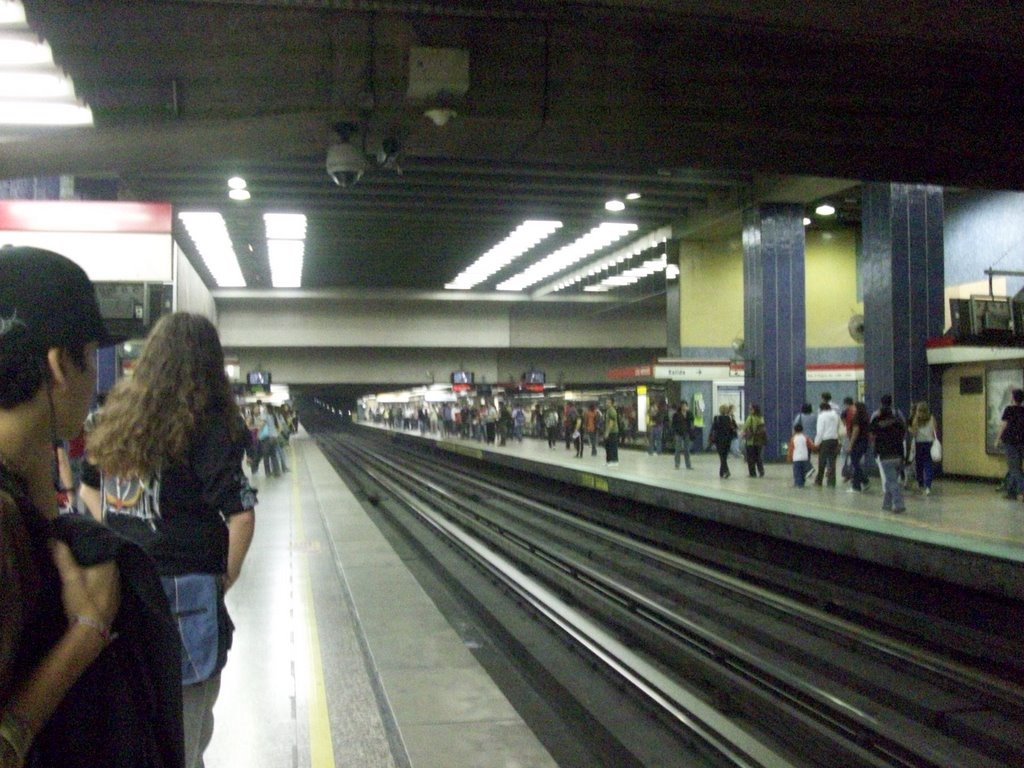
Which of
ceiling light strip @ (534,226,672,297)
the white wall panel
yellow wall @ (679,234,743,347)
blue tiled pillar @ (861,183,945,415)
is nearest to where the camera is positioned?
blue tiled pillar @ (861,183,945,415)

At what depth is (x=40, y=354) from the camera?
162cm

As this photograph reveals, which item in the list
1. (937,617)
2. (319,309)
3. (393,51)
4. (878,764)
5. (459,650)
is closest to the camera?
(878,764)

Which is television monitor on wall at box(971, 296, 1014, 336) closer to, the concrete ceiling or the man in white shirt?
the man in white shirt

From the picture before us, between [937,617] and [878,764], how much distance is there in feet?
15.4

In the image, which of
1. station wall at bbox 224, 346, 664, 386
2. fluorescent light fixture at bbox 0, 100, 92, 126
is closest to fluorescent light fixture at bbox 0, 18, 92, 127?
fluorescent light fixture at bbox 0, 100, 92, 126

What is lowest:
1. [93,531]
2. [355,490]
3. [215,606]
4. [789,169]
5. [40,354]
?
[355,490]

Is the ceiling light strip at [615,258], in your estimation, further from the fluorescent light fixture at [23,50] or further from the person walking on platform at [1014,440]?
the fluorescent light fixture at [23,50]

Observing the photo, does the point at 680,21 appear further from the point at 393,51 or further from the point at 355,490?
the point at 355,490

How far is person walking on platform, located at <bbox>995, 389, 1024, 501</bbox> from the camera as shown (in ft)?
53.2

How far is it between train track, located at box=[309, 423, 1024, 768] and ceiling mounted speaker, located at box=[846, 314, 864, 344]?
55.6ft

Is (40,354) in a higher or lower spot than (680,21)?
lower

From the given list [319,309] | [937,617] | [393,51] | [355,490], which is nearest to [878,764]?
[937,617]

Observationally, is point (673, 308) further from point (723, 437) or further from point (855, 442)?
point (855, 442)

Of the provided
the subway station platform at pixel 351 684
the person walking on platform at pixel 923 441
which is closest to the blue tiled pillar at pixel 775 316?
the person walking on platform at pixel 923 441
